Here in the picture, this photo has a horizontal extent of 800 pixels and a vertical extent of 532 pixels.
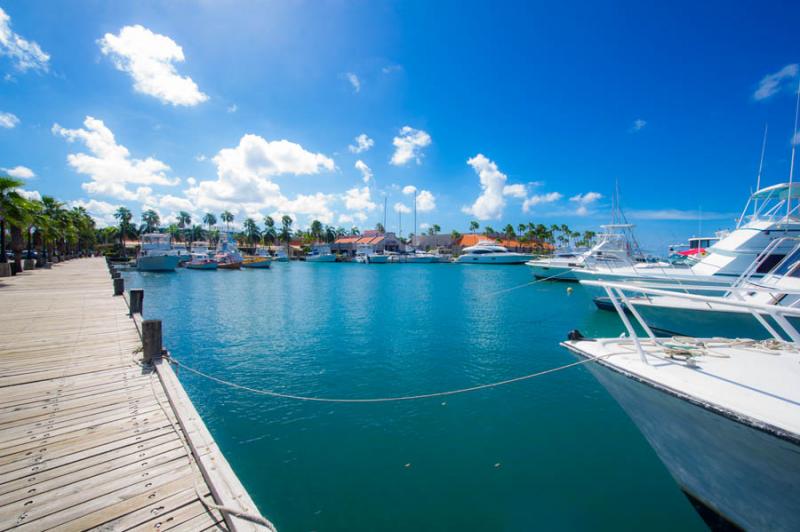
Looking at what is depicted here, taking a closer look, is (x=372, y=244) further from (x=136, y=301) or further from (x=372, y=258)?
(x=136, y=301)

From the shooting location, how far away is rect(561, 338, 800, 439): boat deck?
3611mm

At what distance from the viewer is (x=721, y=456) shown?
4.05 metres

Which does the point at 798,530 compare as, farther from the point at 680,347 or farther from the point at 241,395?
the point at 241,395

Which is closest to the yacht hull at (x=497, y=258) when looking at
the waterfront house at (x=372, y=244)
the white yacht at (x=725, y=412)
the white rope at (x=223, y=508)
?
the waterfront house at (x=372, y=244)

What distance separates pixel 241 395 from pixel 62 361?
4.10 metres

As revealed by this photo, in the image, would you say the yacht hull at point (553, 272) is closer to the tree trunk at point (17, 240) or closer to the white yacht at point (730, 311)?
the white yacht at point (730, 311)

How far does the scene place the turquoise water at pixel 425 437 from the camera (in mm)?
5480

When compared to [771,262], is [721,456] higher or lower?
lower

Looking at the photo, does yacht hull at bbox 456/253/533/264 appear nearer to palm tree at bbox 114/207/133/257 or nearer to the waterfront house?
the waterfront house

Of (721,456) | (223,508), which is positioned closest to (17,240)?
(223,508)

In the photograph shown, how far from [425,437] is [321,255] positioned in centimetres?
10061

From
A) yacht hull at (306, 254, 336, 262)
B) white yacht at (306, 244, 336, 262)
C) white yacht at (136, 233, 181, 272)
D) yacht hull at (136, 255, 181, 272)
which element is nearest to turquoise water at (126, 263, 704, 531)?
yacht hull at (136, 255, 181, 272)

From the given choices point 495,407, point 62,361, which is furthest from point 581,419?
point 62,361

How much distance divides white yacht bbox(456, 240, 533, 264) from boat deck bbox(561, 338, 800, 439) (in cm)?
8475
